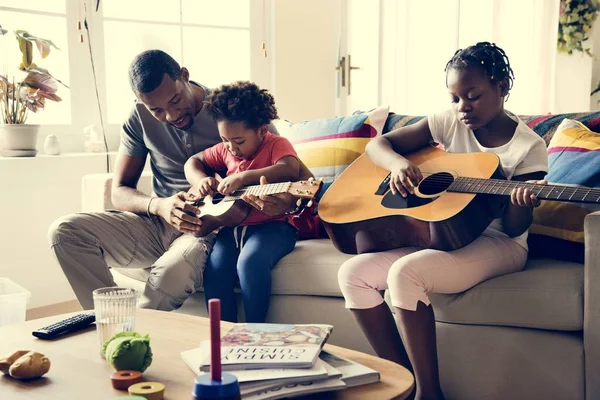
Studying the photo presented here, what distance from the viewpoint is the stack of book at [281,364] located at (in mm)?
1011

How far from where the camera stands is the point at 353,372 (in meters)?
1.07

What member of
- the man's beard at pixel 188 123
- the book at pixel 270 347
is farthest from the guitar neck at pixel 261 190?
the book at pixel 270 347

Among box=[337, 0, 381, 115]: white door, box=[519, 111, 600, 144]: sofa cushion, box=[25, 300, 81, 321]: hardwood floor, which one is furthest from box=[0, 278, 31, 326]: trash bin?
box=[337, 0, 381, 115]: white door

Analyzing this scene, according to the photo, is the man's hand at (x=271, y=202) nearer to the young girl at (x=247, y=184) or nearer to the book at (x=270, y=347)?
the young girl at (x=247, y=184)

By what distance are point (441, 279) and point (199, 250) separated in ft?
2.37

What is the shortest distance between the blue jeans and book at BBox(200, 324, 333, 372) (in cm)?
63

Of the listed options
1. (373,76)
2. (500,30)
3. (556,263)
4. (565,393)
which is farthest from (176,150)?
(500,30)

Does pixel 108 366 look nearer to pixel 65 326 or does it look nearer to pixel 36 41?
pixel 65 326

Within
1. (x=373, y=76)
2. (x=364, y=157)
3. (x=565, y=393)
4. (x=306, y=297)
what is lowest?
(x=565, y=393)

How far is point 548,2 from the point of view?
397 cm

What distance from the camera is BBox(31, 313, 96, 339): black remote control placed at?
1313mm

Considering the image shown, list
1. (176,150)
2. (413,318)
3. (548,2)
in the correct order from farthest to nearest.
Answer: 1. (548,2)
2. (176,150)
3. (413,318)

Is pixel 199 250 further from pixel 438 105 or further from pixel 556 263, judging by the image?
pixel 438 105

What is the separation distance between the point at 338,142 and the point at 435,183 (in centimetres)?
57
